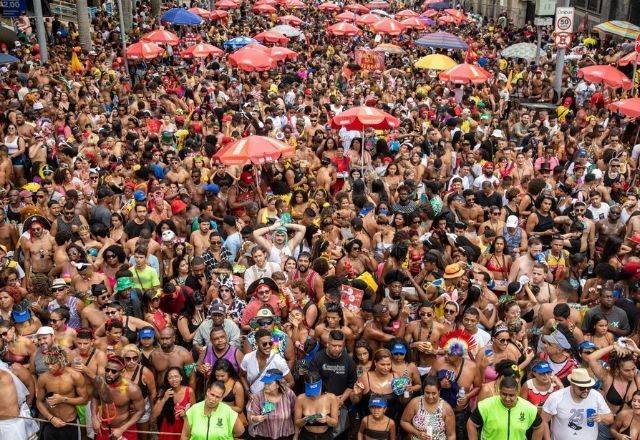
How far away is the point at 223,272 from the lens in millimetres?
7680

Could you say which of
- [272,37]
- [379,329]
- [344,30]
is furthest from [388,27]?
[379,329]

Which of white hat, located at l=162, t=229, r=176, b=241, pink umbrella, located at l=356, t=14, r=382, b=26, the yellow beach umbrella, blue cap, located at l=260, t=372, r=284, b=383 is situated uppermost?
blue cap, located at l=260, t=372, r=284, b=383

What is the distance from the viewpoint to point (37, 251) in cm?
900

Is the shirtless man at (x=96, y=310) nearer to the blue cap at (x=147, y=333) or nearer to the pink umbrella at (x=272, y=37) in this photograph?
the blue cap at (x=147, y=333)

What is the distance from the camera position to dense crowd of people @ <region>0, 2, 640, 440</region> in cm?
619

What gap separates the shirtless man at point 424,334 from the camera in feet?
21.9

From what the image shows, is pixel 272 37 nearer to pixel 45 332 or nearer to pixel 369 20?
pixel 369 20

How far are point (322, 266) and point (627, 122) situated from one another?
9122 millimetres

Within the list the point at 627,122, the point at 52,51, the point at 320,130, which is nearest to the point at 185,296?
the point at 320,130

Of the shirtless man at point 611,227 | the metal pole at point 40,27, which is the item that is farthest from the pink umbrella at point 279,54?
the shirtless man at point 611,227

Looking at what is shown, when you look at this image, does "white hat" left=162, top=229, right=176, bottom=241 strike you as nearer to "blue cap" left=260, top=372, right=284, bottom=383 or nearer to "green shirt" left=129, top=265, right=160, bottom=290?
"green shirt" left=129, top=265, right=160, bottom=290

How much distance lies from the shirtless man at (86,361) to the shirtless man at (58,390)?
47mm

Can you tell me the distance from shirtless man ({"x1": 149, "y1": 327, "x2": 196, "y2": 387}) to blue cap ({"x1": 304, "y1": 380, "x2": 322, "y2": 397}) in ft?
3.76

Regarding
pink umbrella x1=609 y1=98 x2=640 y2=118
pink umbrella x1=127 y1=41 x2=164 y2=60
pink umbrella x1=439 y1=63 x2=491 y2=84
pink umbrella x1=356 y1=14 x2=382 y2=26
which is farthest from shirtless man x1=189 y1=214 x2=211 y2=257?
pink umbrella x1=356 y1=14 x2=382 y2=26
